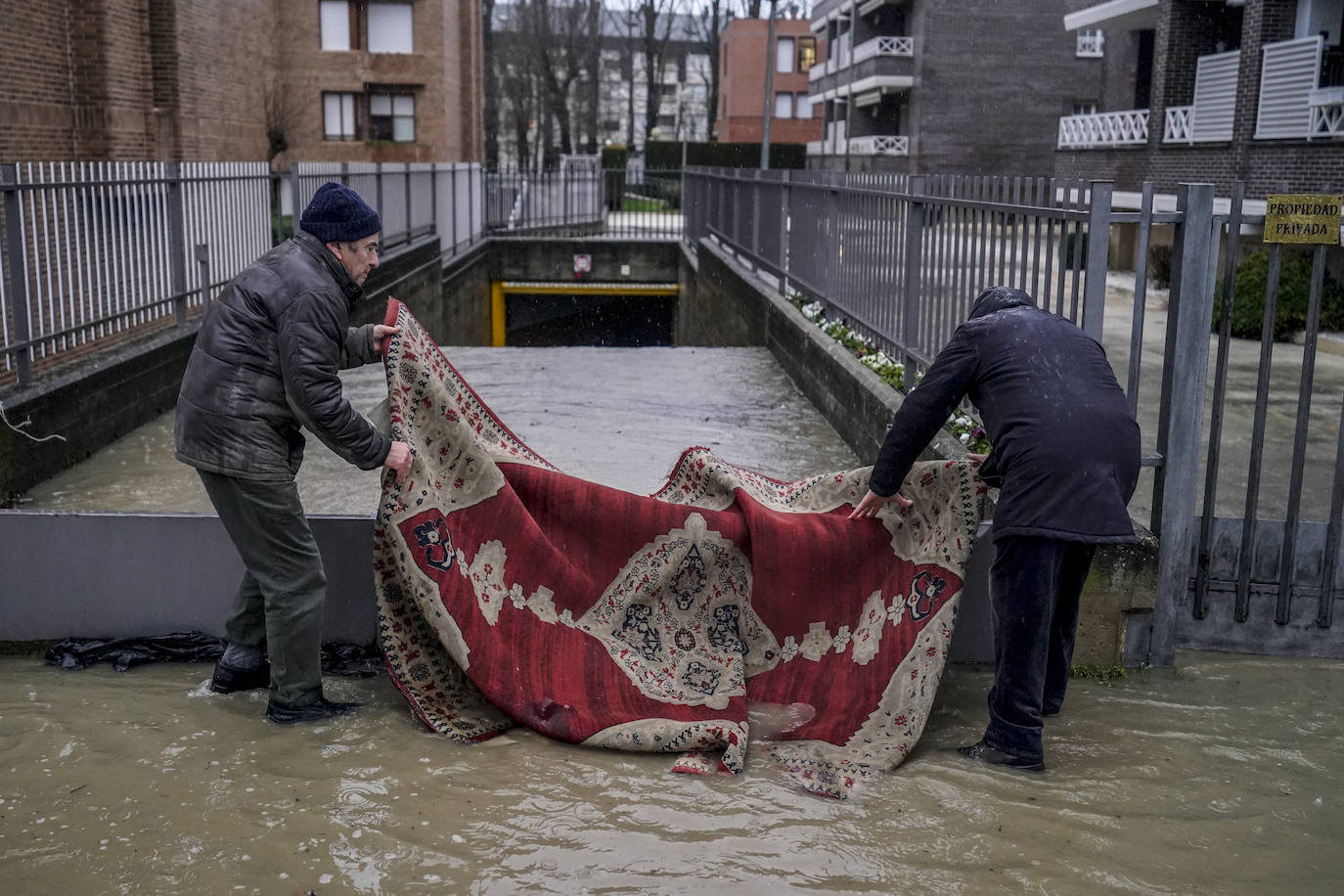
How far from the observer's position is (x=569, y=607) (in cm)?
511

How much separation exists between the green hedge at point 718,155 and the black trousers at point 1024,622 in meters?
57.4

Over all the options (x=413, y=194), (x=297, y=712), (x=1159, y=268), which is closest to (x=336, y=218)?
(x=297, y=712)

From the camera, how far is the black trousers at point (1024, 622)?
446 cm

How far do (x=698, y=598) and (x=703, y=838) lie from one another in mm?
1374

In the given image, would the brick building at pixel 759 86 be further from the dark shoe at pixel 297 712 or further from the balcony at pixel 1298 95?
the dark shoe at pixel 297 712

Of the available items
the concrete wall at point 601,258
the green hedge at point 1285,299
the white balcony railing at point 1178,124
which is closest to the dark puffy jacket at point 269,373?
the green hedge at point 1285,299

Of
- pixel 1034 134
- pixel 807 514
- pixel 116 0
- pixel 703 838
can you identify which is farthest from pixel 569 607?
pixel 1034 134

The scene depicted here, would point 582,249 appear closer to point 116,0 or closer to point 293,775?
point 116,0

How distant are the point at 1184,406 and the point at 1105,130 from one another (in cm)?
2596

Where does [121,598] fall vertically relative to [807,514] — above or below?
below

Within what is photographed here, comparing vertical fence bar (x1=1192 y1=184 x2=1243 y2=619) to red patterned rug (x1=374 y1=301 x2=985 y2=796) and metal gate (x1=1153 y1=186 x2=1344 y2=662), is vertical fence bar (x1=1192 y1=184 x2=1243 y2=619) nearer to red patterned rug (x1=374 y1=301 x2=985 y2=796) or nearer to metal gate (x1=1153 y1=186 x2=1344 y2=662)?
metal gate (x1=1153 y1=186 x2=1344 y2=662)

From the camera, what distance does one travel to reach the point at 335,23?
147ft

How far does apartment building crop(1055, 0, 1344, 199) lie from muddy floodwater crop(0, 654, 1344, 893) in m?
18.0

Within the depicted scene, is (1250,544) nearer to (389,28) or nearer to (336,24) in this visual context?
(389,28)
